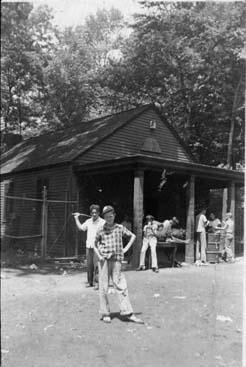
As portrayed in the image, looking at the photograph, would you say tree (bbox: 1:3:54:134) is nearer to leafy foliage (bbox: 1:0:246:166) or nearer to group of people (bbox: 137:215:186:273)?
leafy foliage (bbox: 1:0:246:166)

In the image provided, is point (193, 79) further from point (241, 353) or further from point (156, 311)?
point (241, 353)

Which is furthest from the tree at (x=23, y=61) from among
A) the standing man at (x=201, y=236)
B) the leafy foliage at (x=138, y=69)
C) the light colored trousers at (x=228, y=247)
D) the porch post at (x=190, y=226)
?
the light colored trousers at (x=228, y=247)

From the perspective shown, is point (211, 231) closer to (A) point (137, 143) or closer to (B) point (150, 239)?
(B) point (150, 239)

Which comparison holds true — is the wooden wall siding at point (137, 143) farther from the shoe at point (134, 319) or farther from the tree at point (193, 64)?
the shoe at point (134, 319)

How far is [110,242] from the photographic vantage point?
459 cm

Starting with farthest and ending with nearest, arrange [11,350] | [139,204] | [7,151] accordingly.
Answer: [139,204] → [7,151] → [11,350]

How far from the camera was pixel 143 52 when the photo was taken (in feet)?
16.4

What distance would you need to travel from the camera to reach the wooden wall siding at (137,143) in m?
4.98

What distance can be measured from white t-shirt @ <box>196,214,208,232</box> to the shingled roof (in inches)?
72.1

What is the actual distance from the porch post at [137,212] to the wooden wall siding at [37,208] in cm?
93

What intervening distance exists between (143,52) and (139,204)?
1873 millimetres

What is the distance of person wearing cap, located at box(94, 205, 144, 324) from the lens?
455 centimetres

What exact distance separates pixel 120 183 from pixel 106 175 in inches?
28.6

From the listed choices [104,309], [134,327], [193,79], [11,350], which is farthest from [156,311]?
[193,79]
